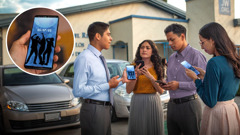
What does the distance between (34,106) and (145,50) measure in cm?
Result: 276

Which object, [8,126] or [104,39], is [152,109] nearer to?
[104,39]

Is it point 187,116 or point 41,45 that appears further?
point 187,116

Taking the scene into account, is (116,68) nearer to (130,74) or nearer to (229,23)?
(130,74)

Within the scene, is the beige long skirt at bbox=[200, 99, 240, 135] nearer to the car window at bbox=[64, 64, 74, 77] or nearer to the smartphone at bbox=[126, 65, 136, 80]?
the smartphone at bbox=[126, 65, 136, 80]

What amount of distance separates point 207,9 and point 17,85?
13403mm

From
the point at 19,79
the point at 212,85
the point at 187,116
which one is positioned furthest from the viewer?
the point at 19,79

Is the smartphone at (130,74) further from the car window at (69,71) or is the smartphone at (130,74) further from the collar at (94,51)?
the car window at (69,71)

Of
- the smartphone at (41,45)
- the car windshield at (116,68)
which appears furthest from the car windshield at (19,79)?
the smartphone at (41,45)

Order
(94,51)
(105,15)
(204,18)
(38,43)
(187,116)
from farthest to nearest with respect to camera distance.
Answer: (105,15), (204,18), (187,116), (94,51), (38,43)

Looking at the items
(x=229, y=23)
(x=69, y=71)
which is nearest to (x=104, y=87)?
(x=69, y=71)

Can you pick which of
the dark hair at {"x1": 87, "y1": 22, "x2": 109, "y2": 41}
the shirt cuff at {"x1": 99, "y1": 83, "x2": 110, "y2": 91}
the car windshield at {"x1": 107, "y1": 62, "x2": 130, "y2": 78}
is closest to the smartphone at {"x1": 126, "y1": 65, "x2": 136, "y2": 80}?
the shirt cuff at {"x1": 99, "y1": 83, "x2": 110, "y2": 91}

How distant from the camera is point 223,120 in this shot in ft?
7.66

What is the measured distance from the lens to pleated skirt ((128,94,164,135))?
339 centimetres

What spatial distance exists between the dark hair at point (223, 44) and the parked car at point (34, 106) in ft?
12.3
